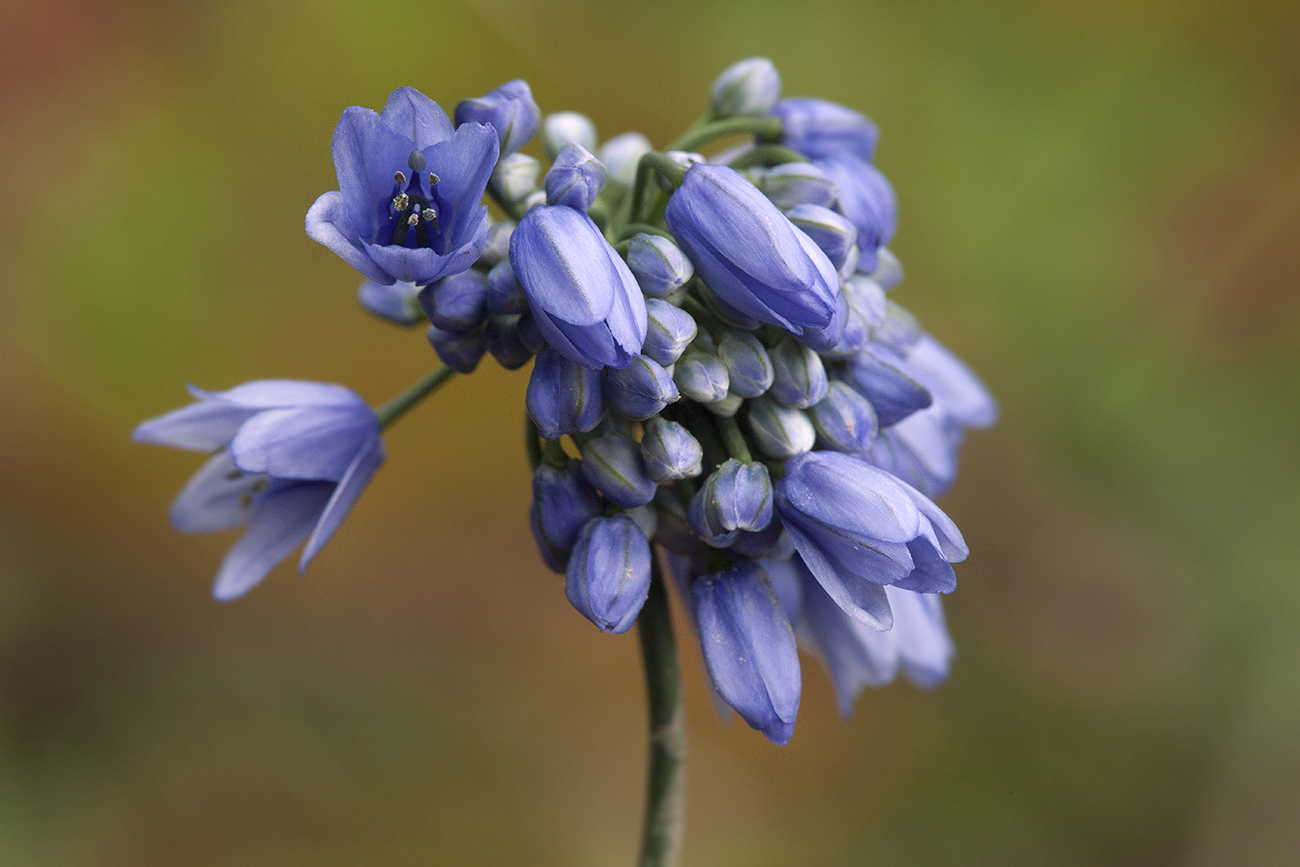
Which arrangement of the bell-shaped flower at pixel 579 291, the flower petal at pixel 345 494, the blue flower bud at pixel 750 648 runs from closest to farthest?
1. the bell-shaped flower at pixel 579 291
2. the blue flower bud at pixel 750 648
3. the flower petal at pixel 345 494

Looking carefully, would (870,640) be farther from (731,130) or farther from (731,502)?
(731,130)

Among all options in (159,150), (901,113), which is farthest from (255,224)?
(901,113)

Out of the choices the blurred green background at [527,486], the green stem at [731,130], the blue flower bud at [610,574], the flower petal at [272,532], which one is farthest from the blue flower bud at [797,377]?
the blurred green background at [527,486]

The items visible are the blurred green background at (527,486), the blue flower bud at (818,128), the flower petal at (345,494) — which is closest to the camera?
the flower petal at (345,494)

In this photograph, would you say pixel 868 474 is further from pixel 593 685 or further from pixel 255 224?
pixel 255 224

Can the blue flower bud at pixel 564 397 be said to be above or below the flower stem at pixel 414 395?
above

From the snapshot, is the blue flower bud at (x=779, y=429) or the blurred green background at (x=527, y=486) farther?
the blurred green background at (x=527, y=486)

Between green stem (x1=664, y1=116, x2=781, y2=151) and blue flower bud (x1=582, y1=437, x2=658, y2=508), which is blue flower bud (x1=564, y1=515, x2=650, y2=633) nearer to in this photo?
blue flower bud (x1=582, y1=437, x2=658, y2=508)

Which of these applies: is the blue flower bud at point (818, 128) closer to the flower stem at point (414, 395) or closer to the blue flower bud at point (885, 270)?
the blue flower bud at point (885, 270)
